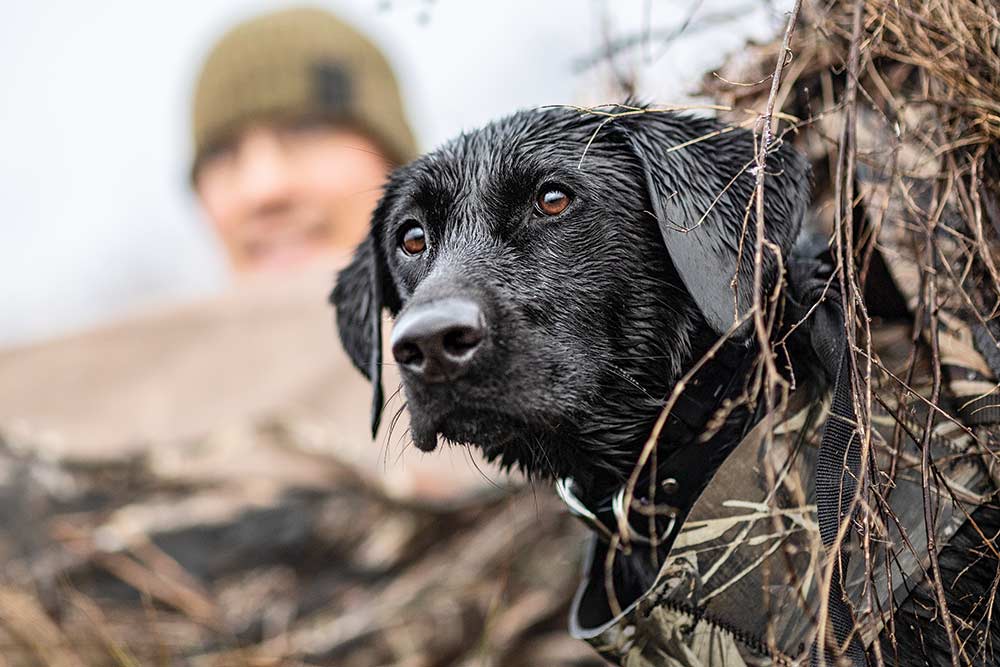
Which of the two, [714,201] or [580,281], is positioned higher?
[714,201]

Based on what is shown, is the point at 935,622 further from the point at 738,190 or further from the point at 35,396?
the point at 35,396

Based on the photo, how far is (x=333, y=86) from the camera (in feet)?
25.7

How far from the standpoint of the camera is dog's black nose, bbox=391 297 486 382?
1.89m

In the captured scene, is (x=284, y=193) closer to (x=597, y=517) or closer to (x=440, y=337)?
(x=597, y=517)

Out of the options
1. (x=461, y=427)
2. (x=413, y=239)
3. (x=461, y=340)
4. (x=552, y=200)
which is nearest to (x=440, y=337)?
(x=461, y=340)

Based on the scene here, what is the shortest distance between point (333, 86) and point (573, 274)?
20.3 ft

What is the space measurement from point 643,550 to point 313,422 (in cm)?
327

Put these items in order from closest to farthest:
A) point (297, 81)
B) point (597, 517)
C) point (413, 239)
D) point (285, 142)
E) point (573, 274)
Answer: point (573, 274) < point (597, 517) < point (413, 239) < point (285, 142) < point (297, 81)

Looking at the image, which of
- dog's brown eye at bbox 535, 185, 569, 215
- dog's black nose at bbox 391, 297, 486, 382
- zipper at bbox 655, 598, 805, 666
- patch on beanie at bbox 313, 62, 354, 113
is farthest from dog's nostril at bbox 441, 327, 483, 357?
patch on beanie at bbox 313, 62, 354, 113

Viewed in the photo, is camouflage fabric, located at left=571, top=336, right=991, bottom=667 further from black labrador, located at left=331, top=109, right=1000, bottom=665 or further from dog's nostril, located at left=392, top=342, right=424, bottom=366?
dog's nostril, located at left=392, top=342, right=424, bottom=366

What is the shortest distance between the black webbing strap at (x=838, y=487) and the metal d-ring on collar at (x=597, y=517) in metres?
0.35

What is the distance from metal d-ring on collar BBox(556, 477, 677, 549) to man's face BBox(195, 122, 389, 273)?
5113mm

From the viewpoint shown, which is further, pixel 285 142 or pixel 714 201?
pixel 285 142

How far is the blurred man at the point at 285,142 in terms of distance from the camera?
730 cm
